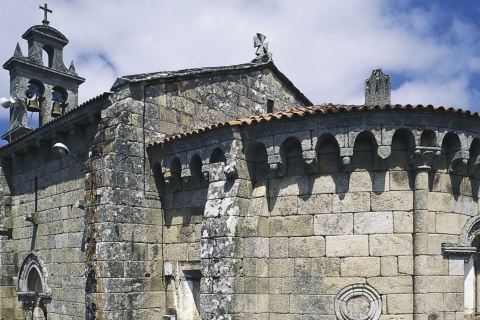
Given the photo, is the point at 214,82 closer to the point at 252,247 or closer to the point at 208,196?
the point at 208,196

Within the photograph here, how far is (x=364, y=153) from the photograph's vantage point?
7586 millimetres

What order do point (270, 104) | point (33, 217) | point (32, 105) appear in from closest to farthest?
1. point (33, 217)
2. point (270, 104)
3. point (32, 105)

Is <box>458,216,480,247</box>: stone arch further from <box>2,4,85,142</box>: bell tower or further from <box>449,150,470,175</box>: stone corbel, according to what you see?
<box>2,4,85,142</box>: bell tower

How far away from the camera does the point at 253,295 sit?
792 cm

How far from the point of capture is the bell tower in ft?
48.4

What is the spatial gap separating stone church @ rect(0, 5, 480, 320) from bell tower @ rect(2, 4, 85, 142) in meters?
4.37

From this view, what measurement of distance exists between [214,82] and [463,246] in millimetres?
6374

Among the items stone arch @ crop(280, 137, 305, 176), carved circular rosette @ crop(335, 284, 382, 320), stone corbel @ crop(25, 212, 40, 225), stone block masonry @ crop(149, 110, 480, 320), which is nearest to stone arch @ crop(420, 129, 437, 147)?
stone block masonry @ crop(149, 110, 480, 320)

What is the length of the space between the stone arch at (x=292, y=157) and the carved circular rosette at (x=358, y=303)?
1.92 meters

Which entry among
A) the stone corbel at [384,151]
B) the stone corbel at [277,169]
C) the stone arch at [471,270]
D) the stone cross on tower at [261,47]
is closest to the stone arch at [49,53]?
the stone cross on tower at [261,47]

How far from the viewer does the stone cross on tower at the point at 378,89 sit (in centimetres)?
846

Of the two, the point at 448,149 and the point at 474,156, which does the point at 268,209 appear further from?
the point at 474,156

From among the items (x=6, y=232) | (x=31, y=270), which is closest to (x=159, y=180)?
(x=31, y=270)

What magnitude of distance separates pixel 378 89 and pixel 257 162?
2.36 meters
